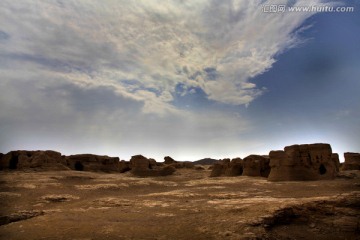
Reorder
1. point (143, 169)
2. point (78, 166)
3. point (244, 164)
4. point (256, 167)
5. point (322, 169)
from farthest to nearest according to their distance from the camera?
point (78, 166)
point (143, 169)
point (244, 164)
point (256, 167)
point (322, 169)

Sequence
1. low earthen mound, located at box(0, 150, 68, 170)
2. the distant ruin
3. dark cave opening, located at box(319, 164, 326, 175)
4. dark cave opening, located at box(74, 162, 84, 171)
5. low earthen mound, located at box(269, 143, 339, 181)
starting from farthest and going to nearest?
1. dark cave opening, located at box(74, 162, 84, 171)
2. low earthen mound, located at box(0, 150, 68, 170)
3. dark cave opening, located at box(319, 164, 326, 175)
4. the distant ruin
5. low earthen mound, located at box(269, 143, 339, 181)

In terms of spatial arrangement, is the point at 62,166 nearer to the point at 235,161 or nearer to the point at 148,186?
the point at 148,186

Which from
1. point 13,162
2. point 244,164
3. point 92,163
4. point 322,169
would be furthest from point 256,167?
point 13,162

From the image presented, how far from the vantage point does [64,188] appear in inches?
968

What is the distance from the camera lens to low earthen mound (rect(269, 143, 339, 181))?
99.8ft

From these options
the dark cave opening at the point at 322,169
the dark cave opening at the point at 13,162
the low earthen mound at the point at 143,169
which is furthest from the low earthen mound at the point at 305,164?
the dark cave opening at the point at 13,162

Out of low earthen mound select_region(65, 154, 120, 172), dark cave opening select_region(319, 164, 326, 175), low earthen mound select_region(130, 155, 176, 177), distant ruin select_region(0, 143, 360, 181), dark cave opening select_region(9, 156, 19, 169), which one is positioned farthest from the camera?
low earthen mound select_region(65, 154, 120, 172)

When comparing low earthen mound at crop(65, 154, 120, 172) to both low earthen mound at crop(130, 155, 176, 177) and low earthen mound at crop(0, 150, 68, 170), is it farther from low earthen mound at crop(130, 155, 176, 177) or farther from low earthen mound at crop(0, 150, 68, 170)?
low earthen mound at crop(130, 155, 176, 177)

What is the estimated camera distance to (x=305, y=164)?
102 feet

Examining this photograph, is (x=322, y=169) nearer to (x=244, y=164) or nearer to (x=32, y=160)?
(x=244, y=164)

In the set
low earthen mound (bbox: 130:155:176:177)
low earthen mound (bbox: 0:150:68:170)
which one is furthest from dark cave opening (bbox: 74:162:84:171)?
low earthen mound (bbox: 130:155:176:177)

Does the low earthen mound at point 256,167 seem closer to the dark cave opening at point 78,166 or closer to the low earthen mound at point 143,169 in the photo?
the low earthen mound at point 143,169

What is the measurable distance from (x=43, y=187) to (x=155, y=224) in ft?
56.4

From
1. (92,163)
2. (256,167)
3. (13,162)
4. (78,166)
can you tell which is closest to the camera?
(256,167)
